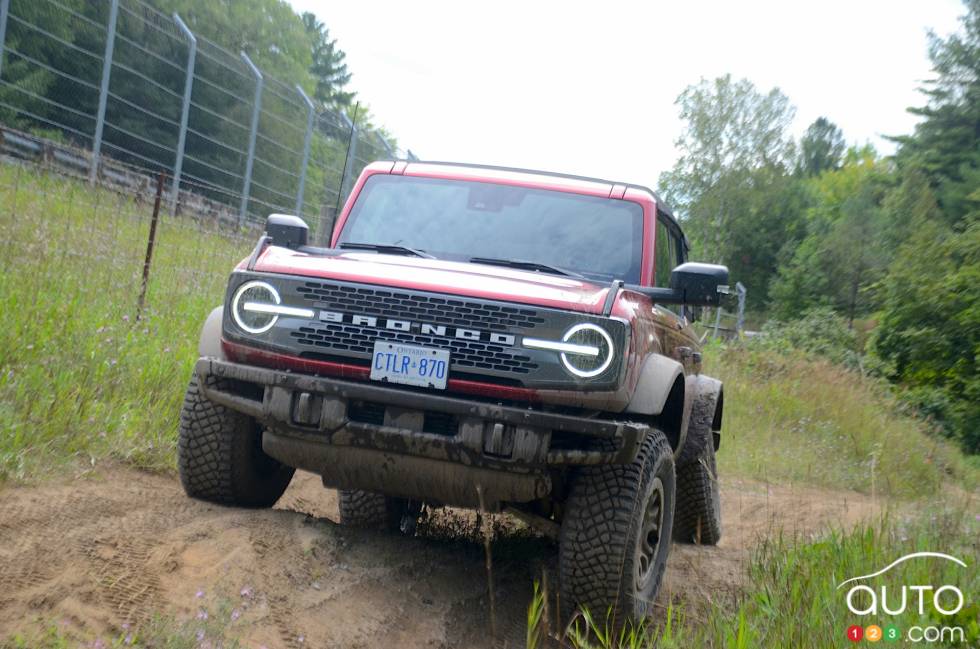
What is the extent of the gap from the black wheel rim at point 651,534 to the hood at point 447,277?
33.2 inches

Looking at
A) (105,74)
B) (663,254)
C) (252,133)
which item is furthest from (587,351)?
(252,133)

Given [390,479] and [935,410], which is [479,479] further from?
[935,410]

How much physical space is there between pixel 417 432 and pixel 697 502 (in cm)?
302

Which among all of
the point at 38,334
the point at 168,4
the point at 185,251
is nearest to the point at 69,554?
the point at 38,334

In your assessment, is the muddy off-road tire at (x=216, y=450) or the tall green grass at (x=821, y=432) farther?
the tall green grass at (x=821, y=432)

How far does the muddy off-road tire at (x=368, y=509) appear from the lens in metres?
5.79

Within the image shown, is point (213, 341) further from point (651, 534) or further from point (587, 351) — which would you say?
point (651, 534)

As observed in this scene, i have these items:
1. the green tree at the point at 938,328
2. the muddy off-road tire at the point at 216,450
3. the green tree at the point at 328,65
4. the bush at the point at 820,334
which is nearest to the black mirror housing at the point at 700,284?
the muddy off-road tire at the point at 216,450

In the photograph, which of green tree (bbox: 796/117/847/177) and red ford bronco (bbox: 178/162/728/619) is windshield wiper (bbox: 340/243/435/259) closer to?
red ford bronco (bbox: 178/162/728/619)

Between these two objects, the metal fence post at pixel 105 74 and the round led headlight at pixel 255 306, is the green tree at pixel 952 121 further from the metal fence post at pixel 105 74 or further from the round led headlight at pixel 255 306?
the round led headlight at pixel 255 306

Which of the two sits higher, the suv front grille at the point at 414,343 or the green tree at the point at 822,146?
the green tree at the point at 822,146

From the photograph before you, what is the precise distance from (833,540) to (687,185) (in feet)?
186

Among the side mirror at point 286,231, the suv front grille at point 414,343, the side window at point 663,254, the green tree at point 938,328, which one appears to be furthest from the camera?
the green tree at point 938,328

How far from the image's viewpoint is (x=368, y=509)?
580cm
